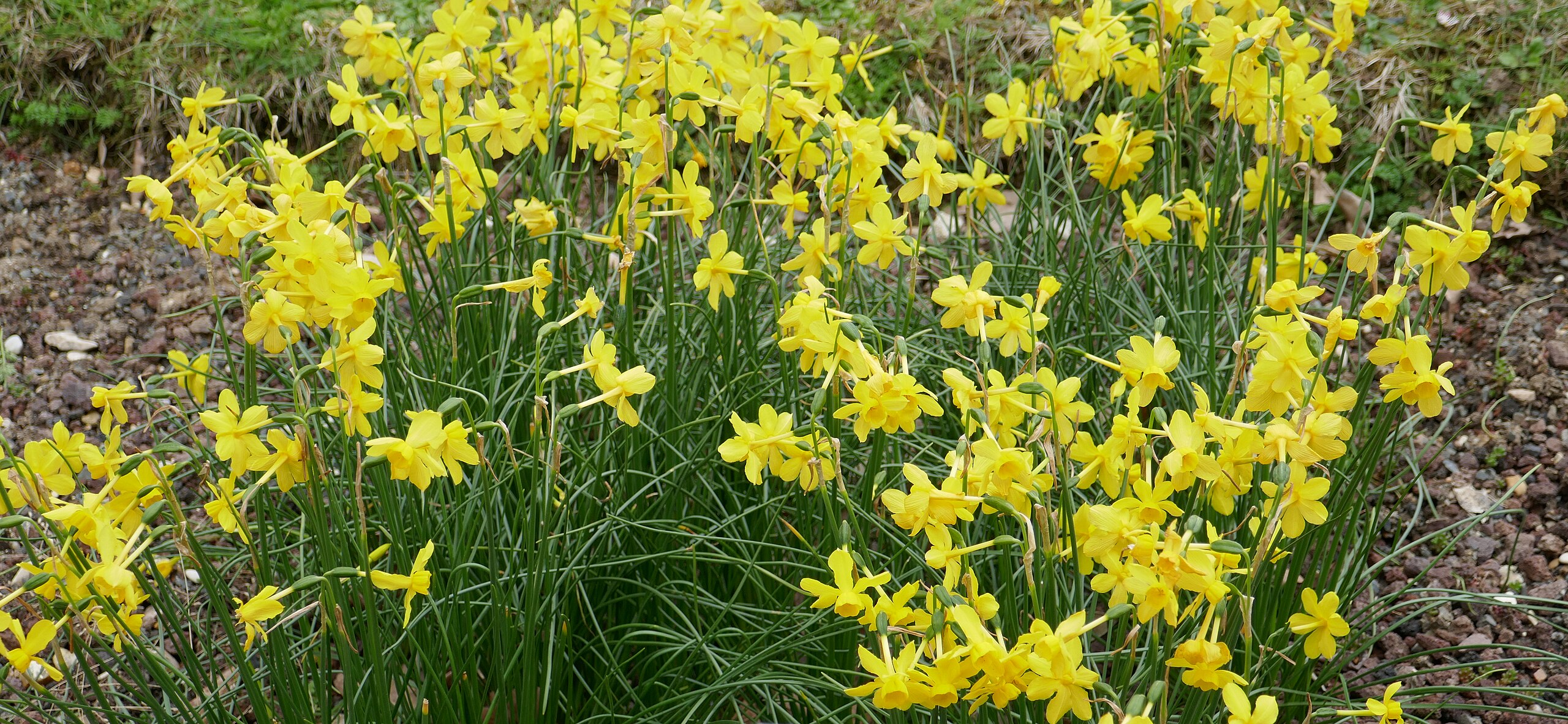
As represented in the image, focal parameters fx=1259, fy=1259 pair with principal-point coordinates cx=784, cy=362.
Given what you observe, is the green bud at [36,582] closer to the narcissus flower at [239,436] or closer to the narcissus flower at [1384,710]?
the narcissus flower at [239,436]

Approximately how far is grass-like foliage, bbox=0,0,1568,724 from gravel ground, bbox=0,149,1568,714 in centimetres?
9

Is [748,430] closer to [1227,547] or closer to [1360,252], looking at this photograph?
[1227,547]

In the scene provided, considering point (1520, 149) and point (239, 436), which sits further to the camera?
point (1520, 149)

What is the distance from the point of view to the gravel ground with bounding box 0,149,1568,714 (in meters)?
2.63

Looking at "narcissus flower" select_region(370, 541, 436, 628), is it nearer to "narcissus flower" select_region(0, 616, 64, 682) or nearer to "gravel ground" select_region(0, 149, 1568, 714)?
"narcissus flower" select_region(0, 616, 64, 682)

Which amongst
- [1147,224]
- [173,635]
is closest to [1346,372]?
[1147,224]

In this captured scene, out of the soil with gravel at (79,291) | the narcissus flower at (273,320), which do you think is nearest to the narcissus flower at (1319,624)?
the narcissus flower at (273,320)

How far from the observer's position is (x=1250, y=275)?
2736mm

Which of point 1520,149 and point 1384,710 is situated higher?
point 1520,149

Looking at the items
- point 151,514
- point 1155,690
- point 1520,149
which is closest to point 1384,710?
point 1155,690

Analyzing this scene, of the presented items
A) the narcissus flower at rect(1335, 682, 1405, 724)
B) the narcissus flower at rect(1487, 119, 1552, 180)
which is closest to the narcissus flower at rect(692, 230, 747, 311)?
the narcissus flower at rect(1335, 682, 1405, 724)

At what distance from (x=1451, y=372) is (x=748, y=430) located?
2.55 m

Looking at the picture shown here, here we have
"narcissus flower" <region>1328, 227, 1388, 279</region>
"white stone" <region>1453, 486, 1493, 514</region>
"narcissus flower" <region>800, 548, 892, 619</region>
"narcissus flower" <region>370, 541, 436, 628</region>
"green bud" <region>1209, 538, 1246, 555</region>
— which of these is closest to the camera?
"green bud" <region>1209, 538, 1246, 555</region>

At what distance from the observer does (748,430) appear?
66.6 inches
